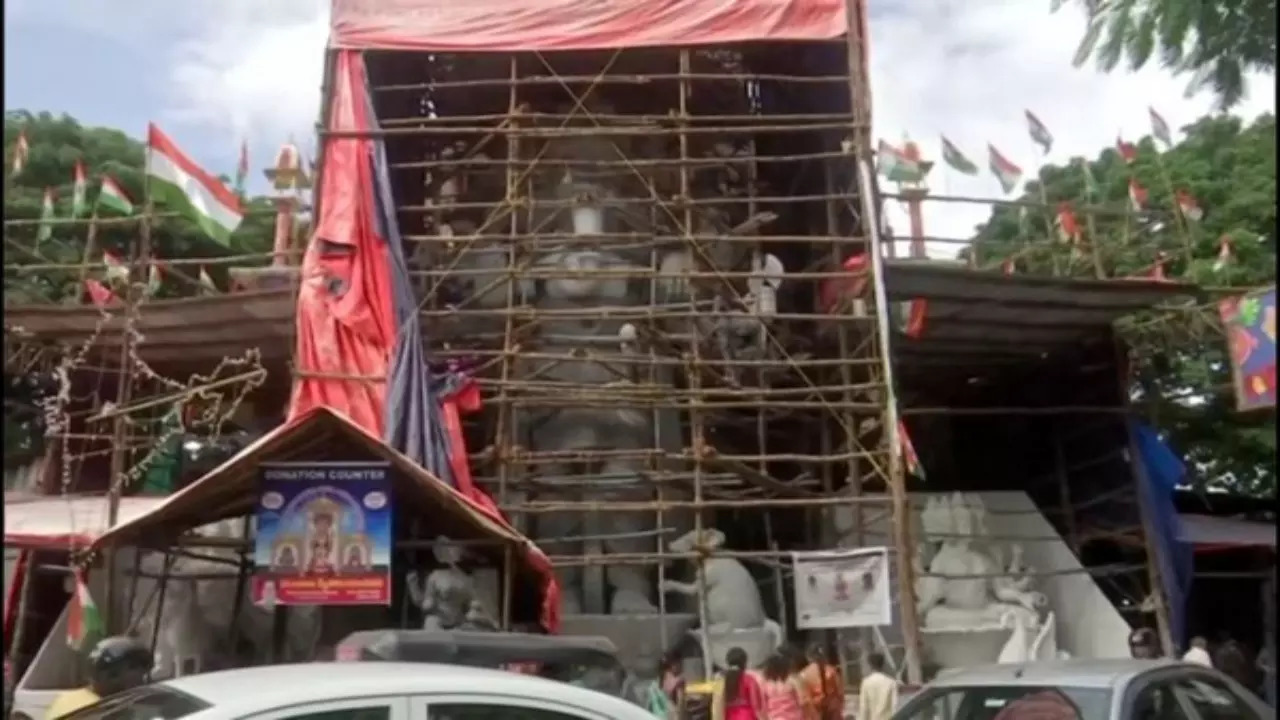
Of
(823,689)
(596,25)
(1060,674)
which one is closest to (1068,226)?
(596,25)

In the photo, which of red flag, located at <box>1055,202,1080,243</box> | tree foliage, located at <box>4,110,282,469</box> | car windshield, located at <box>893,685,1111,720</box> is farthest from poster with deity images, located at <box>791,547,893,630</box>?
tree foliage, located at <box>4,110,282,469</box>

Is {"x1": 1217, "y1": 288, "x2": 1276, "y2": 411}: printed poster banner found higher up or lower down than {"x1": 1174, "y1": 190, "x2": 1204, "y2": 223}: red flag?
lower down

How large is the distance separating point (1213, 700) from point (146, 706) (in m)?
5.29

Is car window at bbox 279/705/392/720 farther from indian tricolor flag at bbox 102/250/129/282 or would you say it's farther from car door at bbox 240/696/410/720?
indian tricolor flag at bbox 102/250/129/282

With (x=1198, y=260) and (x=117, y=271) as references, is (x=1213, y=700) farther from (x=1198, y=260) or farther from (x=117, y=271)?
(x=117, y=271)

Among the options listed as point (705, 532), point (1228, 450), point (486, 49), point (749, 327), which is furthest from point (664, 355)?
point (1228, 450)

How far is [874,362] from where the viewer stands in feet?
43.4

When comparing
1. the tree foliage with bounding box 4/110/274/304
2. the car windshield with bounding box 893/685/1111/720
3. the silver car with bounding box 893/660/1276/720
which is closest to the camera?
the car windshield with bounding box 893/685/1111/720

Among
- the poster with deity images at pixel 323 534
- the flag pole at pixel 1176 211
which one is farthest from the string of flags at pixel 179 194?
the flag pole at pixel 1176 211

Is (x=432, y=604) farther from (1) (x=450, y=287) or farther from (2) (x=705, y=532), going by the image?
(1) (x=450, y=287)

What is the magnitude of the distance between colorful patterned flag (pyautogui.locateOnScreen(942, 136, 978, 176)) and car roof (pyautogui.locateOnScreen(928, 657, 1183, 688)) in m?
11.0

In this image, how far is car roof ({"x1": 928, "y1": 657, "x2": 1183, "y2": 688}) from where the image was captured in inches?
261

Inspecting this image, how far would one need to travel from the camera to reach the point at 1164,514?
15.1 metres

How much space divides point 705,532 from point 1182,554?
224 inches
